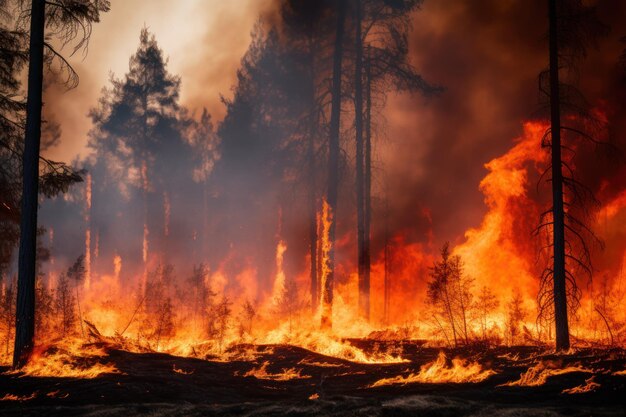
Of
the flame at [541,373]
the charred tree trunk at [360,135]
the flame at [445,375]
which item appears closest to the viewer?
the flame at [541,373]

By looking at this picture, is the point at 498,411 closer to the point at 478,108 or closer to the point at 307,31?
the point at 307,31

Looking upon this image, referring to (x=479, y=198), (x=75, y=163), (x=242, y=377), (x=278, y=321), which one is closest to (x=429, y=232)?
(x=479, y=198)

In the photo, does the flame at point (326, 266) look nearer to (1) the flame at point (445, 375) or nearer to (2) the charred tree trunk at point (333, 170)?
(2) the charred tree trunk at point (333, 170)

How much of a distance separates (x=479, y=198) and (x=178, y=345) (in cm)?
1977

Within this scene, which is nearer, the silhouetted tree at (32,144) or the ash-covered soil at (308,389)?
the ash-covered soil at (308,389)

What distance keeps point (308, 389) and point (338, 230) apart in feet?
68.4

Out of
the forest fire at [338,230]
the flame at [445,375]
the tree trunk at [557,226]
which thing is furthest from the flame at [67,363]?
the tree trunk at [557,226]

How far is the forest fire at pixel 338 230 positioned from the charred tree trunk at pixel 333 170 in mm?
76

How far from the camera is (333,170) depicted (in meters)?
17.1

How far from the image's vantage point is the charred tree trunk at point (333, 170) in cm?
1667

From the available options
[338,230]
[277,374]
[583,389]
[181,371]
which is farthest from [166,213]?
[583,389]

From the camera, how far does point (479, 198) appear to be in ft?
90.3

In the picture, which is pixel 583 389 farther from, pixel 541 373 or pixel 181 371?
pixel 181 371

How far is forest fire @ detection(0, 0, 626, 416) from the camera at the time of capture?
911 cm
